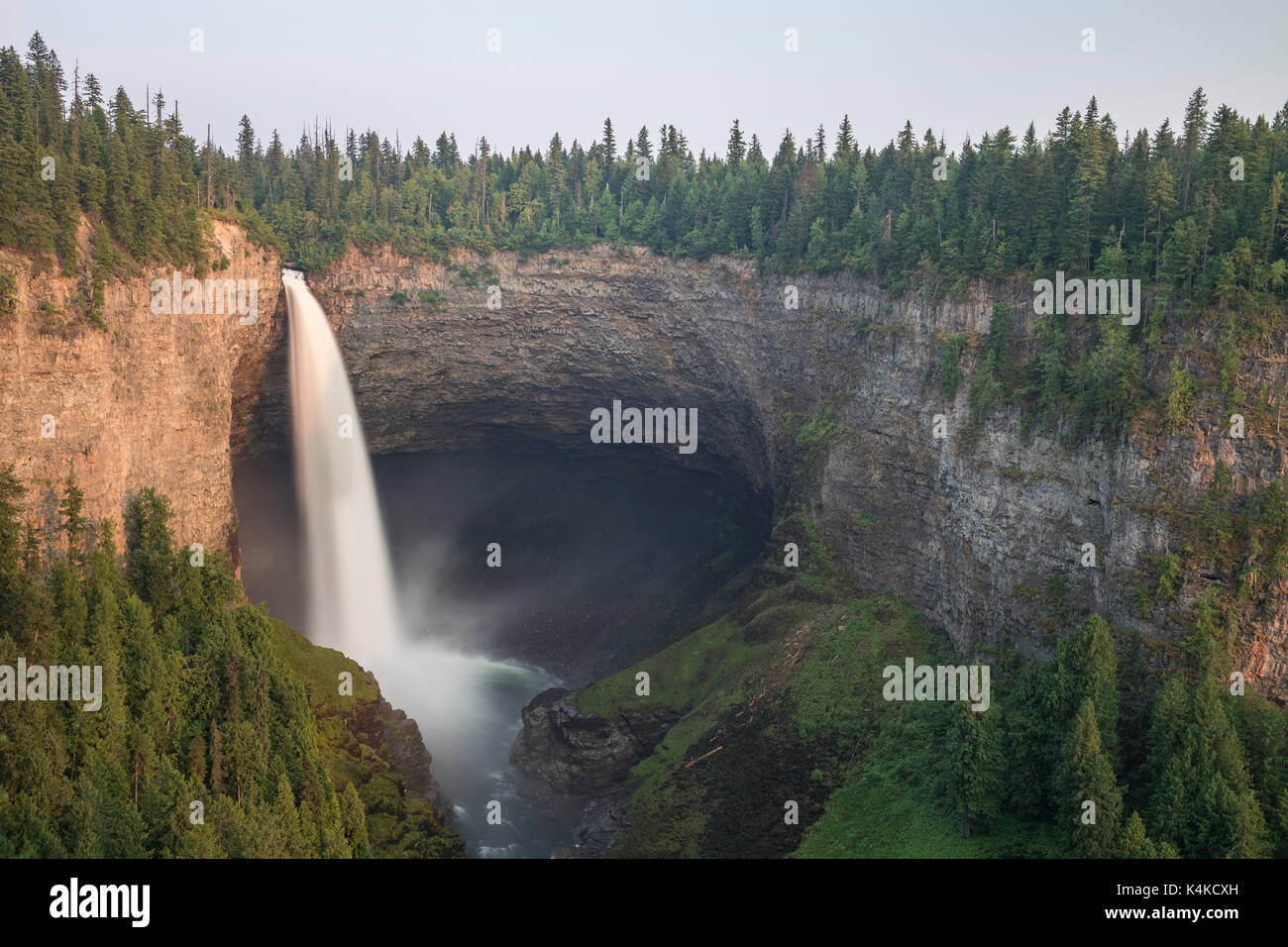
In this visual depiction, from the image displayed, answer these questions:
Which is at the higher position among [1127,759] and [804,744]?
[1127,759]

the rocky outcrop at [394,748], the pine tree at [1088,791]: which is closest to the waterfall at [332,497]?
the rocky outcrop at [394,748]

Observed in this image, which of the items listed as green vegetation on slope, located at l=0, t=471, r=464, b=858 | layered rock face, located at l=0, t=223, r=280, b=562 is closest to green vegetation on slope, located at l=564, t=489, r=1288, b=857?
green vegetation on slope, located at l=0, t=471, r=464, b=858

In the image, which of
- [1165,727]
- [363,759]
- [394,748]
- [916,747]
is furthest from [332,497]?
[1165,727]

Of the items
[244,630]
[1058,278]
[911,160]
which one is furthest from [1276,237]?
[244,630]

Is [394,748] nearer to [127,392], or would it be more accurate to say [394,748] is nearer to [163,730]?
[163,730]

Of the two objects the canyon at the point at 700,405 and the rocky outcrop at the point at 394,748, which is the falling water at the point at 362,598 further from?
the rocky outcrop at the point at 394,748
